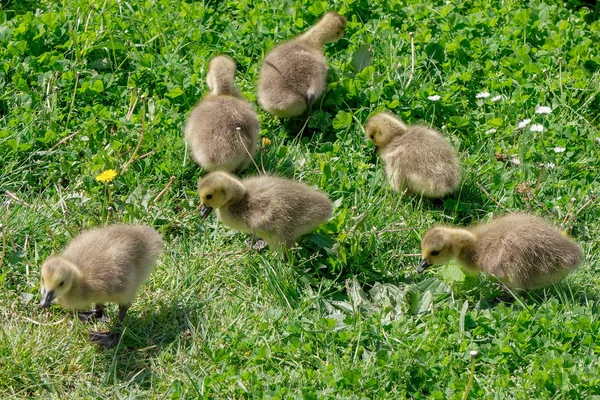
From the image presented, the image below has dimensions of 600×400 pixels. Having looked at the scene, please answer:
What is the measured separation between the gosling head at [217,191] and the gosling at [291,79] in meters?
1.14

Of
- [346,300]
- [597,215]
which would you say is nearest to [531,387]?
[346,300]

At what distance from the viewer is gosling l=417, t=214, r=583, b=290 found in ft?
16.1

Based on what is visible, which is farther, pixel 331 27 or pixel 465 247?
pixel 331 27

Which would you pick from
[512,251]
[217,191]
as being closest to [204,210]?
[217,191]

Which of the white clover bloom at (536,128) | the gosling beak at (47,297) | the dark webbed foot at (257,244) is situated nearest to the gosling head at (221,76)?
the dark webbed foot at (257,244)

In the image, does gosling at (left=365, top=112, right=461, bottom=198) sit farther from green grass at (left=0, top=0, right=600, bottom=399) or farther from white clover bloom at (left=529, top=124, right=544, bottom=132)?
white clover bloom at (left=529, top=124, right=544, bottom=132)

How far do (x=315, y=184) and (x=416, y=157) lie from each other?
2.07 ft

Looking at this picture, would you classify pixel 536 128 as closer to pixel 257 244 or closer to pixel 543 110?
pixel 543 110

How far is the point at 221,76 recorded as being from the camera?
612 cm

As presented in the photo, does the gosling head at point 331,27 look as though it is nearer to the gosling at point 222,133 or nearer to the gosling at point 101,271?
the gosling at point 222,133

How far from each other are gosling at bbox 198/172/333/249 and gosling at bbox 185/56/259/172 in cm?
44

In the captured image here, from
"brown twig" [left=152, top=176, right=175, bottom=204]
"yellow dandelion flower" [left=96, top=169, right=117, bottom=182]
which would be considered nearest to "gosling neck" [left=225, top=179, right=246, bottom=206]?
"brown twig" [left=152, top=176, right=175, bottom=204]

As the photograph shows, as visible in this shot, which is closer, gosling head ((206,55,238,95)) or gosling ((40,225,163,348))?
gosling ((40,225,163,348))

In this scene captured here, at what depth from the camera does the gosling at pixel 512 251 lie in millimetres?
4906
